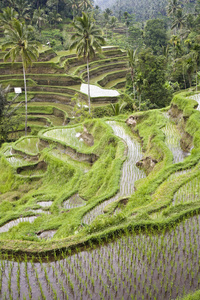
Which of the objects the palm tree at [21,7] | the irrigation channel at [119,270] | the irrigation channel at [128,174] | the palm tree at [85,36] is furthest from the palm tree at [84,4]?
the irrigation channel at [119,270]

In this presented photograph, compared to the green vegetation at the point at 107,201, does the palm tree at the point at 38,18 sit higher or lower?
higher

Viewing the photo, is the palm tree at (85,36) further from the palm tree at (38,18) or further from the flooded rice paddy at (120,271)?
the palm tree at (38,18)

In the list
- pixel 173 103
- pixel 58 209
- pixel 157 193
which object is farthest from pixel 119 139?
pixel 157 193

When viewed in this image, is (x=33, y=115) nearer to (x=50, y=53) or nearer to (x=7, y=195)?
(x=50, y=53)

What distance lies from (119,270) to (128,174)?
5.41m

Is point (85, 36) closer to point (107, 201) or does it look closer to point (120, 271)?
point (107, 201)

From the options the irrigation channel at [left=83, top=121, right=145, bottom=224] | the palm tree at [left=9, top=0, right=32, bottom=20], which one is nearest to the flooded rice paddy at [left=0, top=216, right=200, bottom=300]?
the irrigation channel at [left=83, top=121, right=145, bottom=224]

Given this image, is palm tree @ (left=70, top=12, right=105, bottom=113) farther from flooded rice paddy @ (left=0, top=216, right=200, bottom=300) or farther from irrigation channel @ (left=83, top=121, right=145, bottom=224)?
A: flooded rice paddy @ (left=0, top=216, right=200, bottom=300)

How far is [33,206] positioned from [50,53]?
2849 cm

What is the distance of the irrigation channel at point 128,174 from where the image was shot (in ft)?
27.8

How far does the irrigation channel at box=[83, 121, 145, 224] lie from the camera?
8.47 metres

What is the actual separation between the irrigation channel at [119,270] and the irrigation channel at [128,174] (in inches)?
94.3

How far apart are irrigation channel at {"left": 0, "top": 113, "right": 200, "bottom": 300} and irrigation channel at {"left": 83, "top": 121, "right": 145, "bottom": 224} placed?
2396mm

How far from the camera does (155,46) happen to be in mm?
44938
